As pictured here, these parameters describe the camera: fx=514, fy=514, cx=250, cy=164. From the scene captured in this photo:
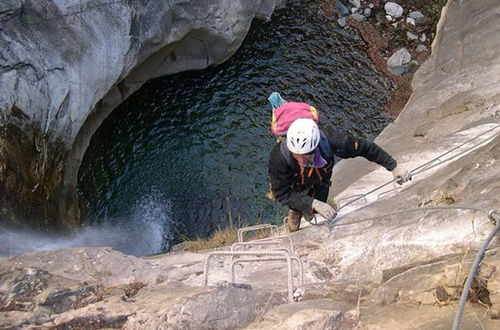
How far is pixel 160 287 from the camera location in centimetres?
536

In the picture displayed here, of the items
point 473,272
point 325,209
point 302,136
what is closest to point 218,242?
point 325,209

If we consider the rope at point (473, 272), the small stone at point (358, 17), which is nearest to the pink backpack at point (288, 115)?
the rope at point (473, 272)

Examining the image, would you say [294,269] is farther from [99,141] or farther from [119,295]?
[99,141]

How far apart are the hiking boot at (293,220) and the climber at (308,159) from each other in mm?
1216

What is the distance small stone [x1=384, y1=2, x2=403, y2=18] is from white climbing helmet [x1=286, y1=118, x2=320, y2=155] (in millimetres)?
14089

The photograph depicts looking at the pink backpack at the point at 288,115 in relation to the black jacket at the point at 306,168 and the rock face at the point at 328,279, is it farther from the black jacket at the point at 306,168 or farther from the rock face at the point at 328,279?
the rock face at the point at 328,279

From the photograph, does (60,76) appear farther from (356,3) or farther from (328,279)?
(356,3)

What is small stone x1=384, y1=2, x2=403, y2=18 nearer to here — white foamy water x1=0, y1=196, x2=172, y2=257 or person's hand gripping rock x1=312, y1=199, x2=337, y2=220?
white foamy water x1=0, y1=196, x2=172, y2=257

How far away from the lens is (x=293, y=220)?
25.7 feet

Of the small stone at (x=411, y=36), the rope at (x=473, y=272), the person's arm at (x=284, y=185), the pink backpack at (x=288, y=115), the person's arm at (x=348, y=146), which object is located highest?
the small stone at (x=411, y=36)

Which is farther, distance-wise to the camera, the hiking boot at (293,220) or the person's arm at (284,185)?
the hiking boot at (293,220)

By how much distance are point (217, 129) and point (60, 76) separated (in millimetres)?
4912

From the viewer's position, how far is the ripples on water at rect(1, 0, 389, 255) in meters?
12.6

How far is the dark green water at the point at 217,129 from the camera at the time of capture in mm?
12734
